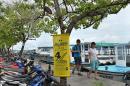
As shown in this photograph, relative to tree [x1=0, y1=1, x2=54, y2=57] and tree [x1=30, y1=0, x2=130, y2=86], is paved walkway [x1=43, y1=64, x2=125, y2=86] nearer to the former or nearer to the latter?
tree [x1=30, y1=0, x2=130, y2=86]

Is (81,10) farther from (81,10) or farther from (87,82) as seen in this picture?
(87,82)

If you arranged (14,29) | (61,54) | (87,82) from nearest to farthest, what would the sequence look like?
1. (61,54)
2. (87,82)
3. (14,29)

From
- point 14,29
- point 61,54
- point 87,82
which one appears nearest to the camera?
point 61,54

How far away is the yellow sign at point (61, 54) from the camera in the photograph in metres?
14.7

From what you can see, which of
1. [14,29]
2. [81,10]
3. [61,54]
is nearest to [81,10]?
[81,10]

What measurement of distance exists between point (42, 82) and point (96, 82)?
5.33 meters

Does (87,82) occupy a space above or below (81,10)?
below

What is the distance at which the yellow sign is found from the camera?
1473 centimetres

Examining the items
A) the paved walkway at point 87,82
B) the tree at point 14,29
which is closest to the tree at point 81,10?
the paved walkway at point 87,82

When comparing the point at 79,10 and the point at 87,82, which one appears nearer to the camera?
the point at 79,10

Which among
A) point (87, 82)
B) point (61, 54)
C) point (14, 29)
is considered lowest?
point (87, 82)

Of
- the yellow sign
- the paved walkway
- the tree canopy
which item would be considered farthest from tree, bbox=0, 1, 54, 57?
the yellow sign

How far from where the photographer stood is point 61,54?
48.6 feet

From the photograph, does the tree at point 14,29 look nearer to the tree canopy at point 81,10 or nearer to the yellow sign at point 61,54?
the tree canopy at point 81,10
